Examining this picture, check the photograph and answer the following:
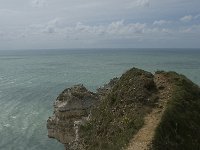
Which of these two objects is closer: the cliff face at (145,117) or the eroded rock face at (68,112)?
the cliff face at (145,117)

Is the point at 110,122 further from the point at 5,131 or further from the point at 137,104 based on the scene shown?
the point at 5,131

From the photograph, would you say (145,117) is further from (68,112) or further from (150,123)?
(68,112)

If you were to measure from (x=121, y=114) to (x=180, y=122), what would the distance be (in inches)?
163

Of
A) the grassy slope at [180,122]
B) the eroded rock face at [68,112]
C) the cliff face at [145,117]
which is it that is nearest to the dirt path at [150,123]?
the cliff face at [145,117]

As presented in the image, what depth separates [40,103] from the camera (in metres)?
71.9

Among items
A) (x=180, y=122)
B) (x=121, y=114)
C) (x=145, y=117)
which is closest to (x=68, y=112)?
(x=121, y=114)

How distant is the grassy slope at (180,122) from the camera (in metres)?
20.3

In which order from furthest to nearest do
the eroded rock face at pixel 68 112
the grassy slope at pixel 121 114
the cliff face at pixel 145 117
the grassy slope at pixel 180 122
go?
1. the eroded rock face at pixel 68 112
2. the grassy slope at pixel 121 114
3. the cliff face at pixel 145 117
4. the grassy slope at pixel 180 122

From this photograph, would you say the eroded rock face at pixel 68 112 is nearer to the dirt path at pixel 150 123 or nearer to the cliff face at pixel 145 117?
the cliff face at pixel 145 117

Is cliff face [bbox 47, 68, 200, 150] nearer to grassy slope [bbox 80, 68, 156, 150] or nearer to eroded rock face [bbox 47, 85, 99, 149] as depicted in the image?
grassy slope [bbox 80, 68, 156, 150]

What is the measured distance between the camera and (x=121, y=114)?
2458cm

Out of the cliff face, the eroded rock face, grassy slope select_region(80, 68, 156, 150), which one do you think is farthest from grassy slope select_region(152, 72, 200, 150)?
the eroded rock face

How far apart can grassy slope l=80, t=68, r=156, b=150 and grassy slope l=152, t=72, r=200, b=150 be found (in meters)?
1.44

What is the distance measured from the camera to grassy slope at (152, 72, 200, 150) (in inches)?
798
